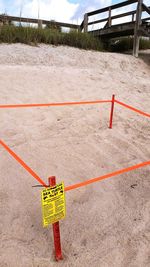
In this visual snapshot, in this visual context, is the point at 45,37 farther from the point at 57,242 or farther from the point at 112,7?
the point at 57,242

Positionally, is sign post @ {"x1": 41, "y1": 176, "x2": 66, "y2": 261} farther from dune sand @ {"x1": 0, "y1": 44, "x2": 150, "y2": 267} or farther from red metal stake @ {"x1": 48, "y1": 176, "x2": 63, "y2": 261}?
dune sand @ {"x1": 0, "y1": 44, "x2": 150, "y2": 267}

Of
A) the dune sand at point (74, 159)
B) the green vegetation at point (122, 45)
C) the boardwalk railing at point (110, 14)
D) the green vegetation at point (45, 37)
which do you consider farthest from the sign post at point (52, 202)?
the green vegetation at point (122, 45)

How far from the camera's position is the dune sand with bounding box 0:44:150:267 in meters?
2.28

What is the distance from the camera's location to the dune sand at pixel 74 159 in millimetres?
2275

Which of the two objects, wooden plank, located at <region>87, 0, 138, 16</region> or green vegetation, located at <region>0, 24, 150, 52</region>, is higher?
wooden plank, located at <region>87, 0, 138, 16</region>

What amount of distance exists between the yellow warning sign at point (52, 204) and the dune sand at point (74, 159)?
0.51 metres

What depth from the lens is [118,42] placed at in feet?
36.7

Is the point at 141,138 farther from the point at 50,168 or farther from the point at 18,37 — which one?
the point at 18,37

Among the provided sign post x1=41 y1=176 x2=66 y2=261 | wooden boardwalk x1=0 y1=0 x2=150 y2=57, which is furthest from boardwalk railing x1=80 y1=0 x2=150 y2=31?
sign post x1=41 y1=176 x2=66 y2=261

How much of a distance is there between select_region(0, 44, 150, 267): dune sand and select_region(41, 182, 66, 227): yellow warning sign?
512 millimetres

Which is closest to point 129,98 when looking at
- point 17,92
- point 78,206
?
point 17,92

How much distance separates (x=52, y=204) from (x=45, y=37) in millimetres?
7848

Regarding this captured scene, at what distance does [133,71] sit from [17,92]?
15.1ft

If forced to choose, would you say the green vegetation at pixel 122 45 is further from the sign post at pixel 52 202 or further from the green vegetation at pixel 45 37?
the sign post at pixel 52 202
